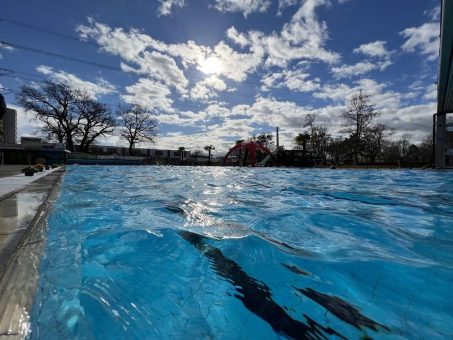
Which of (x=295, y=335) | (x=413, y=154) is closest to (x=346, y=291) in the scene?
(x=295, y=335)

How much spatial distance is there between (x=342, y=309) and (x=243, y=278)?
0.78 meters

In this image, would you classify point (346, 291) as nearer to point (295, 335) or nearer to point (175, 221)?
point (295, 335)

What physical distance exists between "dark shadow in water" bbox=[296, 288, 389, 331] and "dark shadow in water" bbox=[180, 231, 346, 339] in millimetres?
197

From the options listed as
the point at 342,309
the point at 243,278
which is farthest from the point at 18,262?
the point at 342,309

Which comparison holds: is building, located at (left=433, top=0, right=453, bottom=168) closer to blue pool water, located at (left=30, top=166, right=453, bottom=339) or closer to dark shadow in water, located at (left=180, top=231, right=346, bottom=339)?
blue pool water, located at (left=30, top=166, right=453, bottom=339)

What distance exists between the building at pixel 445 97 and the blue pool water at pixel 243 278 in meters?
6.41

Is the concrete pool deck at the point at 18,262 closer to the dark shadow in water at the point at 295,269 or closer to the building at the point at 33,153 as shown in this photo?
the dark shadow in water at the point at 295,269

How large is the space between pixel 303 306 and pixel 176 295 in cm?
92

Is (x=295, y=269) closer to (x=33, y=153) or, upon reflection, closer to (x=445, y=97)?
(x=445, y=97)

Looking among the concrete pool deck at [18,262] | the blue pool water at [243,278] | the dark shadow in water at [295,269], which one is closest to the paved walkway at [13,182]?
the concrete pool deck at [18,262]

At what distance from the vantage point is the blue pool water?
1.64m

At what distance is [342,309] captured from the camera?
1830mm

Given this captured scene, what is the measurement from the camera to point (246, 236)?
329cm

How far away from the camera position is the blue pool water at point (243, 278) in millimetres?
1645
